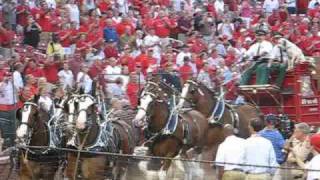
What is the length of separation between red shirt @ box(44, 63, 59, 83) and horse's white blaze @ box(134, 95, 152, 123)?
551 cm

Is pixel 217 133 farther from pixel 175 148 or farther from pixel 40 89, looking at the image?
pixel 40 89

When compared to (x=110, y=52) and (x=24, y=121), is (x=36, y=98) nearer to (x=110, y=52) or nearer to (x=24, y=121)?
(x=24, y=121)

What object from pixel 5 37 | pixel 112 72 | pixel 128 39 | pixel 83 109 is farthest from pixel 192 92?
pixel 128 39

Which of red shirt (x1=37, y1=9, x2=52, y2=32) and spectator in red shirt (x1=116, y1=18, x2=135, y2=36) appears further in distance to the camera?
spectator in red shirt (x1=116, y1=18, x2=135, y2=36)

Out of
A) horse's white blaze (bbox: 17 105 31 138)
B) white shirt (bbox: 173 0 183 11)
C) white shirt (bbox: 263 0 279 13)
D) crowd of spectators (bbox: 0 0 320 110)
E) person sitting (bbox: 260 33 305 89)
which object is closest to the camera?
horse's white blaze (bbox: 17 105 31 138)

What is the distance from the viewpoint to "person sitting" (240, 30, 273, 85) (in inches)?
745

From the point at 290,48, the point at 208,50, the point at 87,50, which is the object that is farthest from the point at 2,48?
the point at 290,48

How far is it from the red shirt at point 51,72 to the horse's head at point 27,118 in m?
5.88

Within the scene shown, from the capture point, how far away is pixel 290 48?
19016 millimetres

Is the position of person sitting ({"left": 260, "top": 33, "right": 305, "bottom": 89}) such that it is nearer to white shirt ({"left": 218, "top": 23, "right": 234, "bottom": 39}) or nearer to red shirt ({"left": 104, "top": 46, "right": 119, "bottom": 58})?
red shirt ({"left": 104, "top": 46, "right": 119, "bottom": 58})

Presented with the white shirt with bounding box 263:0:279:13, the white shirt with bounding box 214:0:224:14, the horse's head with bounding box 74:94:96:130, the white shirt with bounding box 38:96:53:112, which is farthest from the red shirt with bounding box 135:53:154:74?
the white shirt with bounding box 263:0:279:13

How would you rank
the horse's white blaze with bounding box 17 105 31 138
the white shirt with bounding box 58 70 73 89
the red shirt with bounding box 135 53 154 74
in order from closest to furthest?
the horse's white blaze with bounding box 17 105 31 138 → the white shirt with bounding box 58 70 73 89 → the red shirt with bounding box 135 53 154 74

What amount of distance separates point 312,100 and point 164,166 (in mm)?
7291

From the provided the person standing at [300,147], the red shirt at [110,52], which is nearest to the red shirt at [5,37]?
the red shirt at [110,52]
